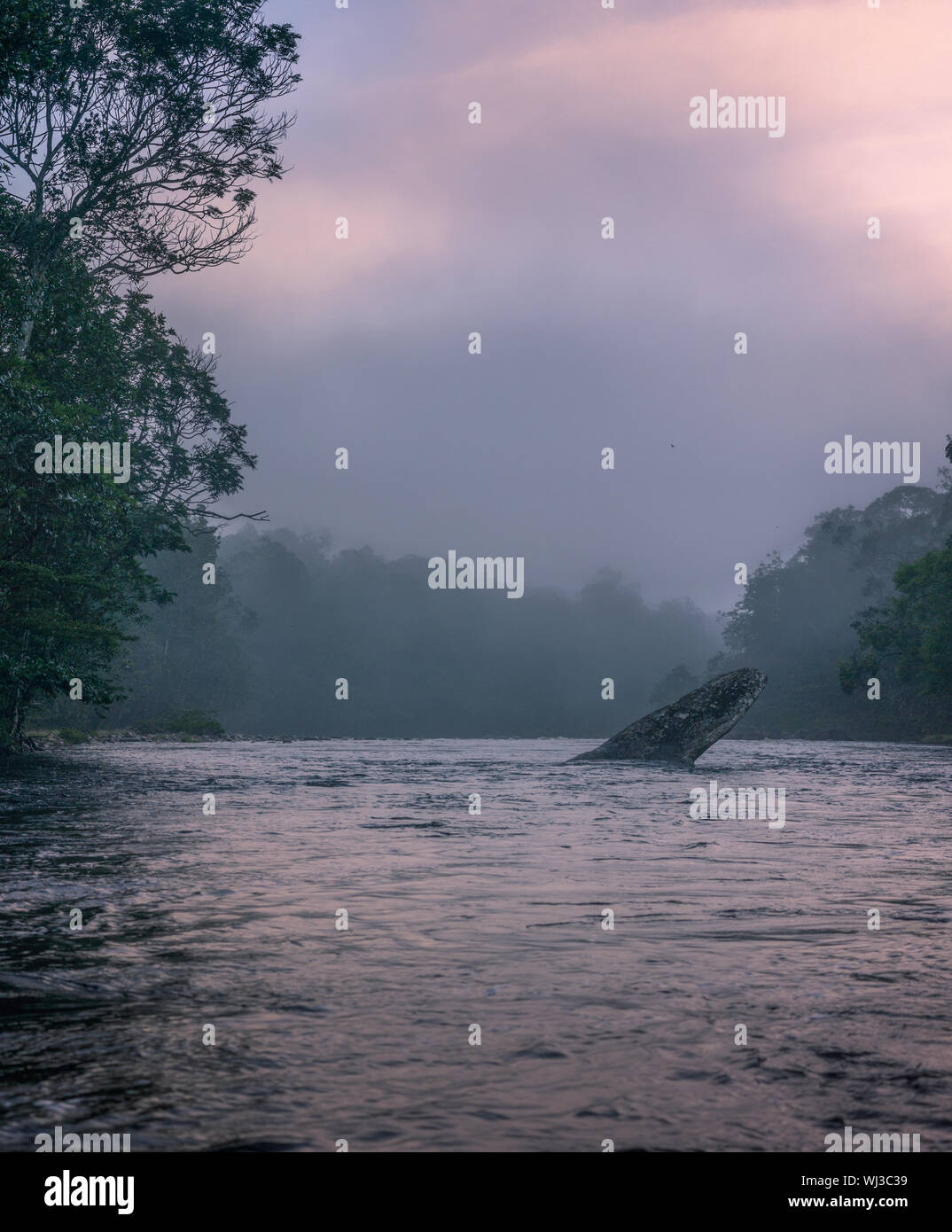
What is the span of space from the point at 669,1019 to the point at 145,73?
3086 cm

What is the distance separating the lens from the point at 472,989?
5203mm

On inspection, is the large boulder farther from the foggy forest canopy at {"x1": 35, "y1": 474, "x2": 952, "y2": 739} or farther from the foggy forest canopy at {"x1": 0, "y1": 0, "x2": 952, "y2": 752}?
the foggy forest canopy at {"x1": 35, "y1": 474, "x2": 952, "y2": 739}

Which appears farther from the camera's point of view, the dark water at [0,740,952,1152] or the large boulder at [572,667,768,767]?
the large boulder at [572,667,768,767]

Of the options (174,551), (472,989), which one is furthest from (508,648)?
(472,989)

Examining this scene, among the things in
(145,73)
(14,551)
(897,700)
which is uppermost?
(145,73)

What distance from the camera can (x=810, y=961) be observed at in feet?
19.2

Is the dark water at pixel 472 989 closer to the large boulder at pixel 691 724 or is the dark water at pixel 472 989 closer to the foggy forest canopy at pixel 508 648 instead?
the large boulder at pixel 691 724

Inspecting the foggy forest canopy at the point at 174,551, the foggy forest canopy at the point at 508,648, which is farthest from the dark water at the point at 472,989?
the foggy forest canopy at the point at 508,648

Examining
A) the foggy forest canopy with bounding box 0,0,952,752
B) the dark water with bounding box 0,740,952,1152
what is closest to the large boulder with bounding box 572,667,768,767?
→ the foggy forest canopy with bounding box 0,0,952,752

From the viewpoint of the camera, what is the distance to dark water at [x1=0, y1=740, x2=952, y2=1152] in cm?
358
